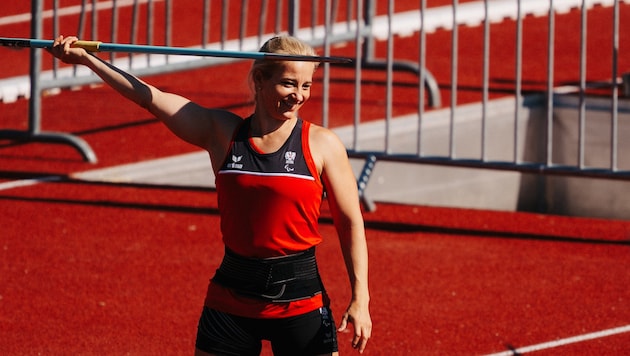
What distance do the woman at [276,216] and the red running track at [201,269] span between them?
7.41 feet

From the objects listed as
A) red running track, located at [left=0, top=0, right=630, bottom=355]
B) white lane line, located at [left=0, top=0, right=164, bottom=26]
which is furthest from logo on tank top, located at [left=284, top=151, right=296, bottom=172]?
white lane line, located at [left=0, top=0, right=164, bottom=26]

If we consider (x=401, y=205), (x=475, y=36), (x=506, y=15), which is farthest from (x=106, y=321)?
(x=506, y=15)

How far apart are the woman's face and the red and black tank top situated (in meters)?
0.10

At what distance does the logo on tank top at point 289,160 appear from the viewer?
4281 millimetres

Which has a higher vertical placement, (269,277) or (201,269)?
(269,277)

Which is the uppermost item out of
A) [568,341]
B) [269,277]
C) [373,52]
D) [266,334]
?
[373,52]

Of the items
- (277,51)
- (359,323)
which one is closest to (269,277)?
(359,323)

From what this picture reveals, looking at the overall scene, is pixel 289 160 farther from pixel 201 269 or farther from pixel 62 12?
pixel 62 12

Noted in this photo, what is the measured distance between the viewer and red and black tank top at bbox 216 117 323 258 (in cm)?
428

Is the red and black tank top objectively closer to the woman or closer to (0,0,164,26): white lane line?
the woman

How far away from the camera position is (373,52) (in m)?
12.4

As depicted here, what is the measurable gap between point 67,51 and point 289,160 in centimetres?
86

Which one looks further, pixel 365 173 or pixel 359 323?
pixel 365 173

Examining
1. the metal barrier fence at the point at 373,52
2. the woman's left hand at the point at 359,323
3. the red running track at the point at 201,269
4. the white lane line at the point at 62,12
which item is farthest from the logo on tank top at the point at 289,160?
the white lane line at the point at 62,12
